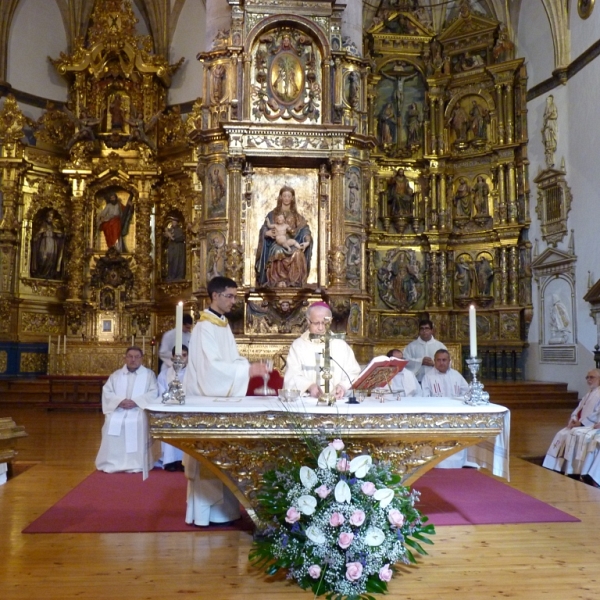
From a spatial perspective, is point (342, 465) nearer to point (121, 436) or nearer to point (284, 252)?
point (121, 436)

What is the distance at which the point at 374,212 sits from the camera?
64.0ft

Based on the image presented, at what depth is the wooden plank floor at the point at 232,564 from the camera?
419cm

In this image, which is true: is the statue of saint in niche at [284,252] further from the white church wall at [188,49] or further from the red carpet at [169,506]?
the white church wall at [188,49]

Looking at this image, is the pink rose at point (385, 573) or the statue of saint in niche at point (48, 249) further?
the statue of saint in niche at point (48, 249)

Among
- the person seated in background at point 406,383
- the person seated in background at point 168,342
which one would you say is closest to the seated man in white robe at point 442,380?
the person seated in background at point 406,383

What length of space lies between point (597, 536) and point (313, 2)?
1166cm

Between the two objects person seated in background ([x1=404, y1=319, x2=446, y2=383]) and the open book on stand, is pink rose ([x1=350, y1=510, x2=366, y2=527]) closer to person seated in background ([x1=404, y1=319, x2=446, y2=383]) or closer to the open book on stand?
the open book on stand

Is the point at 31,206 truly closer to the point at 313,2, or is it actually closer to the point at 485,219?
the point at 313,2

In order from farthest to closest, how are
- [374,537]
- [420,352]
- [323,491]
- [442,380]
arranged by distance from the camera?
1. [420,352]
2. [442,380]
3. [323,491]
4. [374,537]

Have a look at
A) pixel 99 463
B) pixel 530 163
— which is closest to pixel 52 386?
pixel 99 463

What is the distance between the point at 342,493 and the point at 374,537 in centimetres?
31

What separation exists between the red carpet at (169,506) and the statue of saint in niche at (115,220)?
12.8 m

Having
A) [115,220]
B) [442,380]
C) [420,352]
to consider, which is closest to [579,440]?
[442,380]

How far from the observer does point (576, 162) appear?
16.8m
